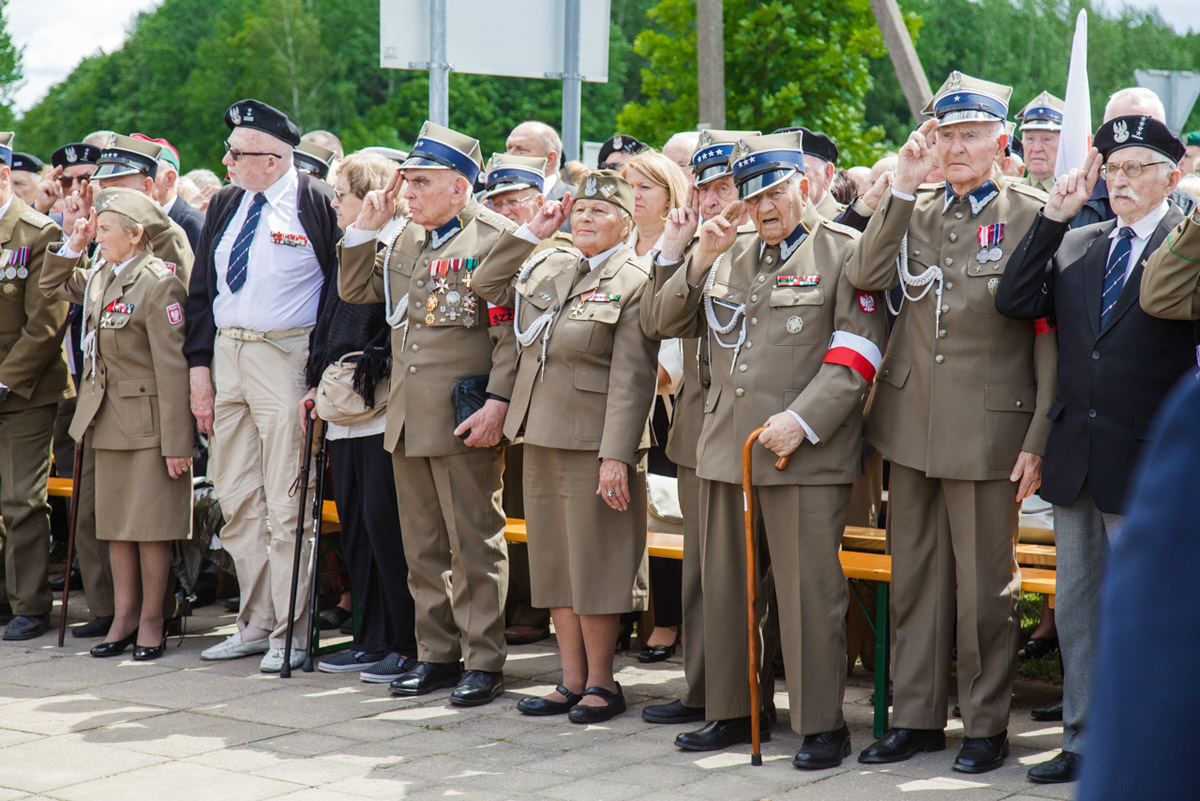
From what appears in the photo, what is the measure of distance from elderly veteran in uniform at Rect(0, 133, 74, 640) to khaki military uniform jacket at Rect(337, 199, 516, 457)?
2.19 metres

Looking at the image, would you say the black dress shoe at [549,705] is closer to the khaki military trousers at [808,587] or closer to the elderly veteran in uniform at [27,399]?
the khaki military trousers at [808,587]

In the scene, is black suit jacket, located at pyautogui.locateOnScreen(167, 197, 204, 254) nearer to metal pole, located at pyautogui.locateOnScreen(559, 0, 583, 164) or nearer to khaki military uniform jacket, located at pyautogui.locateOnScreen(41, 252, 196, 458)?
khaki military uniform jacket, located at pyautogui.locateOnScreen(41, 252, 196, 458)

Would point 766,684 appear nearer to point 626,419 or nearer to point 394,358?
point 626,419

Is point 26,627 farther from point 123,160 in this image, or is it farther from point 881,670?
point 881,670

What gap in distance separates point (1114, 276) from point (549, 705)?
2.52 meters

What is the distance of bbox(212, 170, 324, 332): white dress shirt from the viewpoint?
19.5 ft

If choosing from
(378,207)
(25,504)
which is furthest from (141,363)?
(378,207)

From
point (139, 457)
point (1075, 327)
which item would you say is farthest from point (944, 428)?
point (139, 457)

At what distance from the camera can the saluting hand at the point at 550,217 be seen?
5.19m

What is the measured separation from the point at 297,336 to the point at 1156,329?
11.6 feet

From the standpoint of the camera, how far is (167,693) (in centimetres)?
558

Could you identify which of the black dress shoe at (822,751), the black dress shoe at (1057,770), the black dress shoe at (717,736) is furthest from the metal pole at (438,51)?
the black dress shoe at (1057,770)

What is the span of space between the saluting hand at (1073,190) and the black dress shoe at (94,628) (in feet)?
15.7

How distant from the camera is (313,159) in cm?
727
